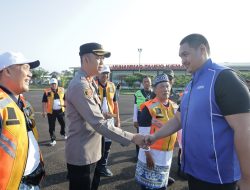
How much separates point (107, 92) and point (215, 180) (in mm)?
4374

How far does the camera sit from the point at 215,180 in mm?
2320

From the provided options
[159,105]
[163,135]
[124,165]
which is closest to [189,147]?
[163,135]

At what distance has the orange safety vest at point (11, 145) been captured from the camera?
6.22 ft

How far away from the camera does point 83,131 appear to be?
3160 millimetres

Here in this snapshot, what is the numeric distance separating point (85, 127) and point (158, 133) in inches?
36.2

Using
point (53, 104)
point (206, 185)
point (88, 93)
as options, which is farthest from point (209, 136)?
point (53, 104)

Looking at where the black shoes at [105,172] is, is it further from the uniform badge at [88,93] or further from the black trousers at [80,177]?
the uniform badge at [88,93]

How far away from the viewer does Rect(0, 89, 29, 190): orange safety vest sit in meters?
1.90

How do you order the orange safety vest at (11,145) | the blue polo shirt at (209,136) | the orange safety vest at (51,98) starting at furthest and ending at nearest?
the orange safety vest at (51,98) → the blue polo shirt at (209,136) → the orange safety vest at (11,145)

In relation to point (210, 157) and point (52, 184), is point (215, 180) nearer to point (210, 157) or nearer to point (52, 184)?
point (210, 157)

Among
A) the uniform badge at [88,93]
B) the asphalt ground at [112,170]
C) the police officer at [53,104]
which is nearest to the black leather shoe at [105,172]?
the asphalt ground at [112,170]

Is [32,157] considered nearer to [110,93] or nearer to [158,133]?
[158,133]

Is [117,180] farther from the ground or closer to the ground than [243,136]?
closer to the ground

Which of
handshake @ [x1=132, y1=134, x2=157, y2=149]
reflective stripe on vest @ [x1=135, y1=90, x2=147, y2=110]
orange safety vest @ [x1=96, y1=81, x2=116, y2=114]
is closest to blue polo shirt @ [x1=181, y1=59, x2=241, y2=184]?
handshake @ [x1=132, y1=134, x2=157, y2=149]
